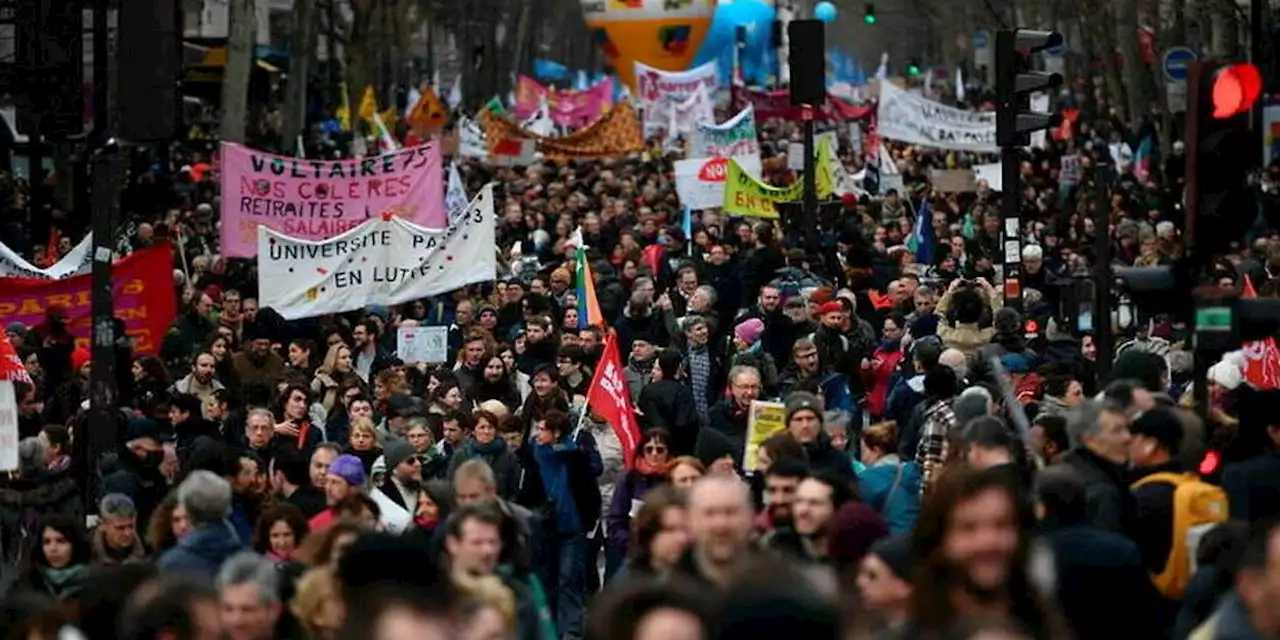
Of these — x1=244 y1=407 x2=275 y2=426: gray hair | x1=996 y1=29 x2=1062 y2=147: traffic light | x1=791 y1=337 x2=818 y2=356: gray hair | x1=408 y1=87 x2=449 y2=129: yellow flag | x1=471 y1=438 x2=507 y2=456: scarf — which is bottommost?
x1=471 y1=438 x2=507 y2=456: scarf

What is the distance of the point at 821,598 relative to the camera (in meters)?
6.67

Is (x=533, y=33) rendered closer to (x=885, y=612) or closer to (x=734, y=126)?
(x=734, y=126)

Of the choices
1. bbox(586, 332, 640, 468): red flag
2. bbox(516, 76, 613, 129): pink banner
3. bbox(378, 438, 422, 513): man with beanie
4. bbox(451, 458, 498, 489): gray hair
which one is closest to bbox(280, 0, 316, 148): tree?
bbox(516, 76, 613, 129): pink banner

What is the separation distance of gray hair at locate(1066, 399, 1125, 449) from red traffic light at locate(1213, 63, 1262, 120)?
5.98ft

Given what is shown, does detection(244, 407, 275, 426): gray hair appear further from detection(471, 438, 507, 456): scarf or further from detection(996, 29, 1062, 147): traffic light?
detection(996, 29, 1062, 147): traffic light

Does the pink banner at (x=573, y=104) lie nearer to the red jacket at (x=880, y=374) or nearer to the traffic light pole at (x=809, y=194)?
the traffic light pole at (x=809, y=194)

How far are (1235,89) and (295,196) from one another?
12.7 m

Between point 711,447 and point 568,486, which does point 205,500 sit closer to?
point 711,447

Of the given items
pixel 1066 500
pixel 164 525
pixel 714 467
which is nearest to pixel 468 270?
pixel 714 467

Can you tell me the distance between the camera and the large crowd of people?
25.5 feet

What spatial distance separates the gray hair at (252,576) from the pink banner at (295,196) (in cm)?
1532

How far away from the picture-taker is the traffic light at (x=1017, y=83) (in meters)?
20.0

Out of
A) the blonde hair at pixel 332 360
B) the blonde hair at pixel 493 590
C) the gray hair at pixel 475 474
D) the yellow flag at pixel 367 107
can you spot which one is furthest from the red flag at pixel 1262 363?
the yellow flag at pixel 367 107

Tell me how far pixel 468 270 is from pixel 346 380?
4.49 meters
